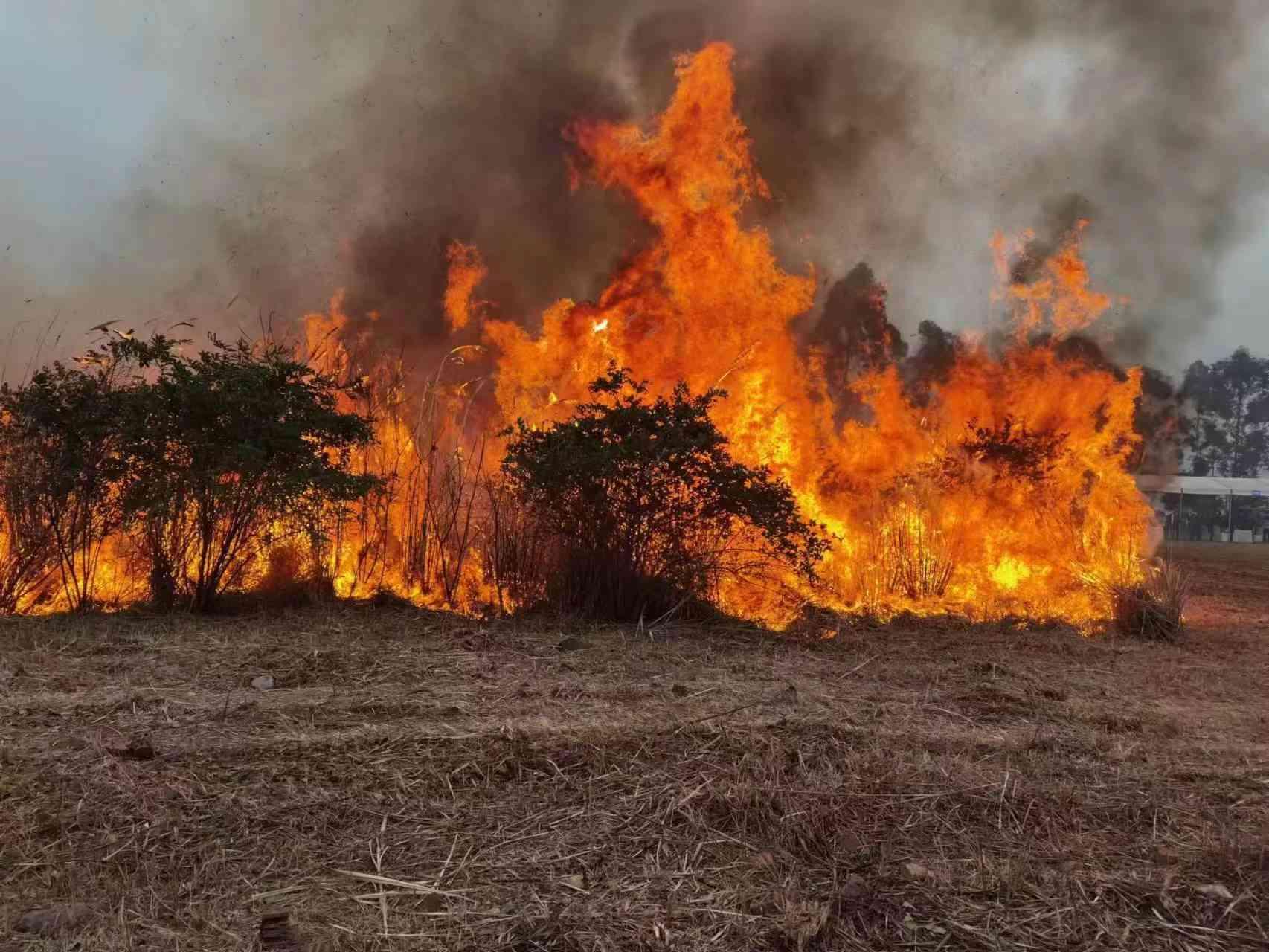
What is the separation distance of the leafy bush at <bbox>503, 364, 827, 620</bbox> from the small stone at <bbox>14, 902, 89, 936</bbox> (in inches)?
203

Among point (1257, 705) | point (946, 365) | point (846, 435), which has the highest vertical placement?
point (946, 365)

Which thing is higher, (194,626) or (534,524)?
(534,524)

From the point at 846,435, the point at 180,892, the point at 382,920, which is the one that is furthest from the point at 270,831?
the point at 846,435

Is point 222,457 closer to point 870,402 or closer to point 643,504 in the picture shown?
point 643,504

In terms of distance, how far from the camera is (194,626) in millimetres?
6957

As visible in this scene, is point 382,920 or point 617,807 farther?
point 617,807

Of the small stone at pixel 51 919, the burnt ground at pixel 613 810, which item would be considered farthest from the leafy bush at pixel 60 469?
the small stone at pixel 51 919

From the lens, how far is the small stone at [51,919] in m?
2.36

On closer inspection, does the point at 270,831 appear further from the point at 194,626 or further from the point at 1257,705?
the point at 1257,705

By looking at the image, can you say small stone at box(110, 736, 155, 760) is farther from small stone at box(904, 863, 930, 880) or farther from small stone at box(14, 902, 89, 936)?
small stone at box(904, 863, 930, 880)

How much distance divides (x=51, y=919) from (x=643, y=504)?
18.3ft

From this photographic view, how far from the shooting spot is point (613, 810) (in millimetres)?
3141

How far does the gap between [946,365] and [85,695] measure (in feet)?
35.1

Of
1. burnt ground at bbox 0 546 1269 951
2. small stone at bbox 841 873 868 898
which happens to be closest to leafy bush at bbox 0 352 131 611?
burnt ground at bbox 0 546 1269 951
